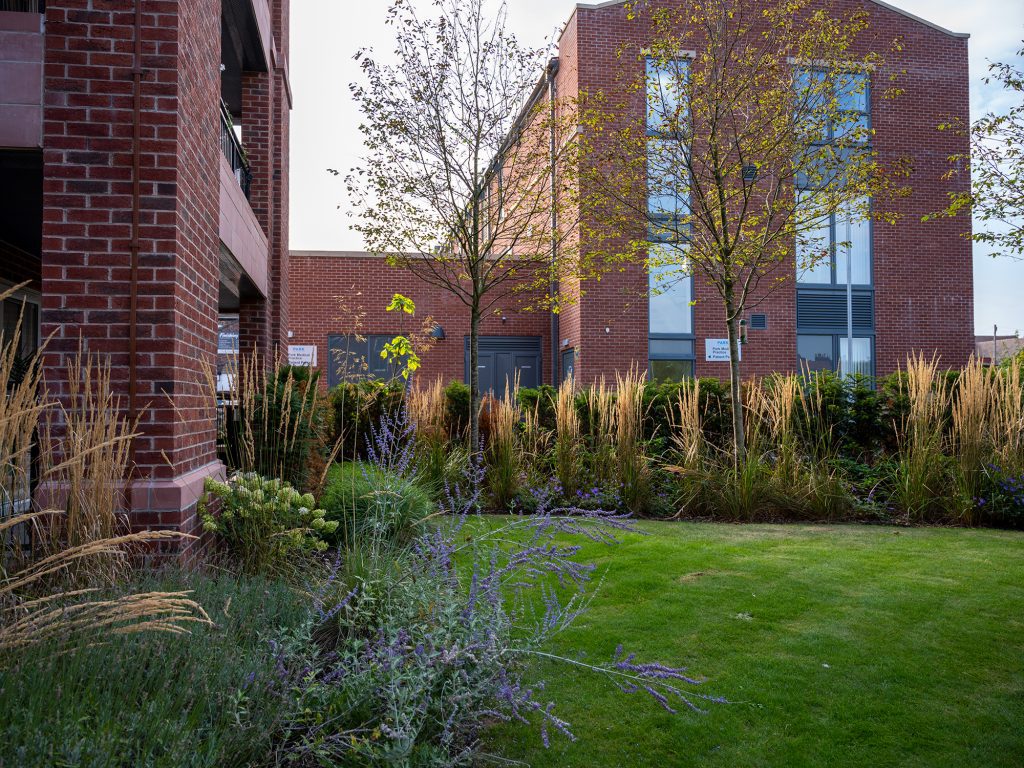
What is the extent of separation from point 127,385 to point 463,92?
5.33m

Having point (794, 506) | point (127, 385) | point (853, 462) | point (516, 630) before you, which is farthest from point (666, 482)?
point (127, 385)

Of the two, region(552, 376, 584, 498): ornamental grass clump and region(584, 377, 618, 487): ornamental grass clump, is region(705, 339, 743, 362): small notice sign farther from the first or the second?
region(552, 376, 584, 498): ornamental grass clump

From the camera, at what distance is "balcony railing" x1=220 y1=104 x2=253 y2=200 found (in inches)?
290

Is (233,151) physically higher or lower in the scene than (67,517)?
higher

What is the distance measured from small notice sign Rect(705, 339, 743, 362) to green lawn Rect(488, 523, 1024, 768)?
35.0ft

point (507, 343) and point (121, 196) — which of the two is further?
point (507, 343)

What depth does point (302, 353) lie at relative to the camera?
16844 millimetres

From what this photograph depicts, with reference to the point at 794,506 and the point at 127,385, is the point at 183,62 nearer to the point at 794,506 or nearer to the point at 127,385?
the point at 127,385

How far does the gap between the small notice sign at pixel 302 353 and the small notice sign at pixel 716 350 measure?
8757 millimetres

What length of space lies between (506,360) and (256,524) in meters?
13.6

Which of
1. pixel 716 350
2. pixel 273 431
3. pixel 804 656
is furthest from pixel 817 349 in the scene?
pixel 804 656

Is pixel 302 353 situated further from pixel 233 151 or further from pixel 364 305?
pixel 233 151

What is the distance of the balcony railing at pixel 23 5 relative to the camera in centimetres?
607

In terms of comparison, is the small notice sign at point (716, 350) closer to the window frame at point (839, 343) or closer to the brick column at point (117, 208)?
the window frame at point (839, 343)
